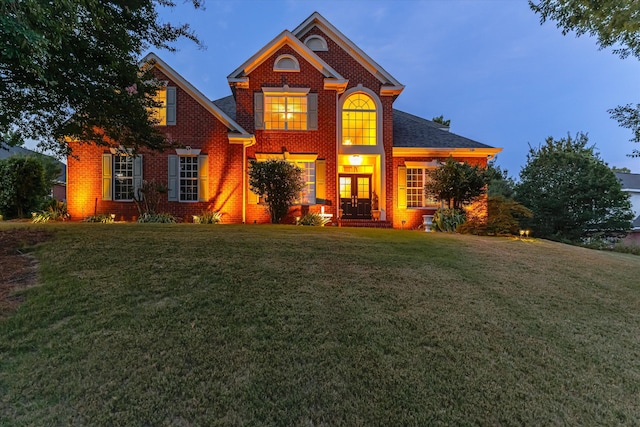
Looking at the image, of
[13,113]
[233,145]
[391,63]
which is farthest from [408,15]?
[13,113]

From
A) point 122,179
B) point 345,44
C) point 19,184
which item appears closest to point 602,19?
point 345,44

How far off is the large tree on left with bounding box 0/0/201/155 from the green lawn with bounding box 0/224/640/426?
120 inches

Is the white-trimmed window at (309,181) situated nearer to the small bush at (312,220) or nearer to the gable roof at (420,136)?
the small bush at (312,220)

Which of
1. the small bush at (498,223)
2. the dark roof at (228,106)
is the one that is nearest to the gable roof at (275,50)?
the dark roof at (228,106)

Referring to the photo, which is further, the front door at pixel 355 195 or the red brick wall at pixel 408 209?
the front door at pixel 355 195

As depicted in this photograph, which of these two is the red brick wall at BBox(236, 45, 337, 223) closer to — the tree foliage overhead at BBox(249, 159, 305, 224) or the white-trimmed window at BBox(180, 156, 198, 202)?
the tree foliage overhead at BBox(249, 159, 305, 224)

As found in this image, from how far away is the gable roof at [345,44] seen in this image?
1555 centimetres

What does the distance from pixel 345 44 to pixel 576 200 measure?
17017mm

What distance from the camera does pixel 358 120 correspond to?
51.3ft

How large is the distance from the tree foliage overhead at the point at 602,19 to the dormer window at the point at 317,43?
9.01 meters

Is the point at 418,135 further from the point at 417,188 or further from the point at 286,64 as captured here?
the point at 286,64

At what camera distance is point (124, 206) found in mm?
13617

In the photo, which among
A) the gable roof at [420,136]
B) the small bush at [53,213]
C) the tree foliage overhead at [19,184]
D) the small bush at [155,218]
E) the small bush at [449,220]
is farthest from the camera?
the gable roof at [420,136]

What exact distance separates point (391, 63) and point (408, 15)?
58.0 feet
